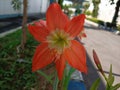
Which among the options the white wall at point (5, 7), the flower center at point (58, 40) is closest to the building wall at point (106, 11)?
the white wall at point (5, 7)

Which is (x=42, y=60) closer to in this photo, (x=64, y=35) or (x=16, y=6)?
(x=64, y=35)

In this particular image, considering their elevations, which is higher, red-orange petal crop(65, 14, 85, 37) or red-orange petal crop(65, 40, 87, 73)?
red-orange petal crop(65, 14, 85, 37)

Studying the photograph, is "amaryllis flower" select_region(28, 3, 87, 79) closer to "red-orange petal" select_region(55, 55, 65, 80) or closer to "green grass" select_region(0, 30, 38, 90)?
"red-orange petal" select_region(55, 55, 65, 80)

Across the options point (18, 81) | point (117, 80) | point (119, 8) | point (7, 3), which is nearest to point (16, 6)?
point (18, 81)

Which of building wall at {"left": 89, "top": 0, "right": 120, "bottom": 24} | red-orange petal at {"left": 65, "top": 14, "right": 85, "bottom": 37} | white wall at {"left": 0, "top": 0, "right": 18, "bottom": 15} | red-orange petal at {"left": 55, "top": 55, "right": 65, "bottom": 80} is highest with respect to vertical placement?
red-orange petal at {"left": 65, "top": 14, "right": 85, "bottom": 37}

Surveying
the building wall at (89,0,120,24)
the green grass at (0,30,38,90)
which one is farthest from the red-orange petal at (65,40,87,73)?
the building wall at (89,0,120,24)

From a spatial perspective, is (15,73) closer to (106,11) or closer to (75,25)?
(75,25)

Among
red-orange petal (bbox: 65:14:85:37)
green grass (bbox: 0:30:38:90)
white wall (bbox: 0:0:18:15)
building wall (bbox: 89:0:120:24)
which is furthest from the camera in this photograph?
building wall (bbox: 89:0:120:24)
